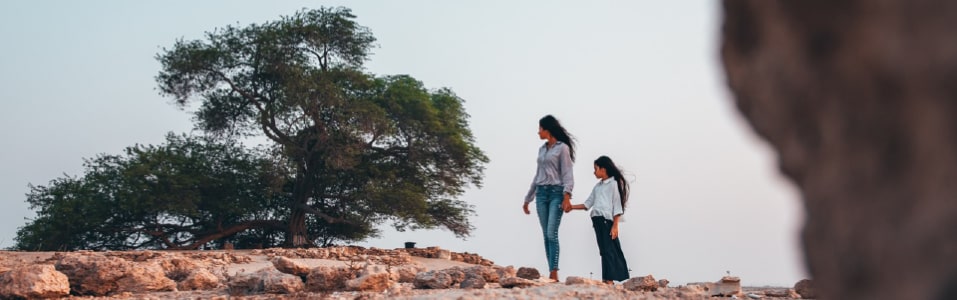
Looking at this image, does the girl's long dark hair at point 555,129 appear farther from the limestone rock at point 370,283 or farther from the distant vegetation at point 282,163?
the distant vegetation at point 282,163

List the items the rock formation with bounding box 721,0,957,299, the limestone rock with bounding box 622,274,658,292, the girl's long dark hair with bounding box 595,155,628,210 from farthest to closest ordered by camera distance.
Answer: the girl's long dark hair with bounding box 595,155,628,210 < the limestone rock with bounding box 622,274,658,292 < the rock formation with bounding box 721,0,957,299

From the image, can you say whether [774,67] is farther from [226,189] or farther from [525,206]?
[226,189]

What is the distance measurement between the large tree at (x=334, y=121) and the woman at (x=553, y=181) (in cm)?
1086

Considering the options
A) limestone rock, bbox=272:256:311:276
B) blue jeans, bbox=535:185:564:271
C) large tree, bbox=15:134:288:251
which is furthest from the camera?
large tree, bbox=15:134:288:251

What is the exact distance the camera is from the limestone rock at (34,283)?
24.2ft

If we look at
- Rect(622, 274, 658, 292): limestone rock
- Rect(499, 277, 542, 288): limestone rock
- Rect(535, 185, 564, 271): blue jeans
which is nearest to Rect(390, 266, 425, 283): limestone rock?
Rect(499, 277, 542, 288): limestone rock

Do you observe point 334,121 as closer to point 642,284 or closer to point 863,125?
point 642,284

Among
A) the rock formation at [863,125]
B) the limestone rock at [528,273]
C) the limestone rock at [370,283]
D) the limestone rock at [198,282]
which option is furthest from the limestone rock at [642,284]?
the rock formation at [863,125]

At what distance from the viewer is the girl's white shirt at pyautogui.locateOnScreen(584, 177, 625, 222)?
369 inches

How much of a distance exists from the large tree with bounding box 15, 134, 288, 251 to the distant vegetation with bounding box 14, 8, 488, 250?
0.10ft

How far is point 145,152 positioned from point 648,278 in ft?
52.7

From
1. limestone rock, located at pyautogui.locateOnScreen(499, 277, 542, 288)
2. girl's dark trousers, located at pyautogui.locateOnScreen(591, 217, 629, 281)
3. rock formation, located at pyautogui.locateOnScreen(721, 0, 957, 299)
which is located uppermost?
girl's dark trousers, located at pyautogui.locateOnScreen(591, 217, 629, 281)

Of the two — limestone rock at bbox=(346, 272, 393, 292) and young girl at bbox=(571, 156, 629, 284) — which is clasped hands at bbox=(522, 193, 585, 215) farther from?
limestone rock at bbox=(346, 272, 393, 292)

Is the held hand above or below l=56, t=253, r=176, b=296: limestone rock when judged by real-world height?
above
